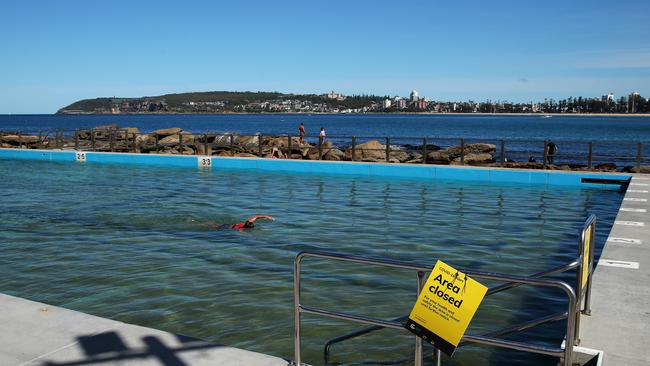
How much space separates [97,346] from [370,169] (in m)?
18.5

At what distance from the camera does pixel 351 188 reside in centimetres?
1945

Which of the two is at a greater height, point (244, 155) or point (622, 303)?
point (244, 155)

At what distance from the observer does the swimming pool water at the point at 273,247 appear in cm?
709

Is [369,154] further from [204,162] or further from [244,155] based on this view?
[204,162]

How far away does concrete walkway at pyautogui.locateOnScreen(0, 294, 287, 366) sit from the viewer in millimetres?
4922

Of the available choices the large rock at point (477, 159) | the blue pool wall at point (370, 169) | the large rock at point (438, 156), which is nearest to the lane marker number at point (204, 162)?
the blue pool wall at point (370, 169)

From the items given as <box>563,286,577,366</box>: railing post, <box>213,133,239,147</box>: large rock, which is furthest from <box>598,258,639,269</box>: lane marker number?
<box>213,133,239,147</box>: large rock

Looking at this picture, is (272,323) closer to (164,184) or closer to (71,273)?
(71,273)

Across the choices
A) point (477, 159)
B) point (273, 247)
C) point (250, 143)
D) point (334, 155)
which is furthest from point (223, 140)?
point (273, 247)

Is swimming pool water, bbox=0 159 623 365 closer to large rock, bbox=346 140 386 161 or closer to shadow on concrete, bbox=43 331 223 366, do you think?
shadow on concrete, bbox=43 331 223 366

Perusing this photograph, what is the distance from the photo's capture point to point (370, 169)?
2317 centimetres

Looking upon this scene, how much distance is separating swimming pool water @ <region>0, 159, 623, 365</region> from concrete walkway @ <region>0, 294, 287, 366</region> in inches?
43.5

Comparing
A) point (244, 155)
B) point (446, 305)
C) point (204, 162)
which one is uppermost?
point (446, 305)

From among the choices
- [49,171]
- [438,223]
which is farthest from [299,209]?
[49,171]
